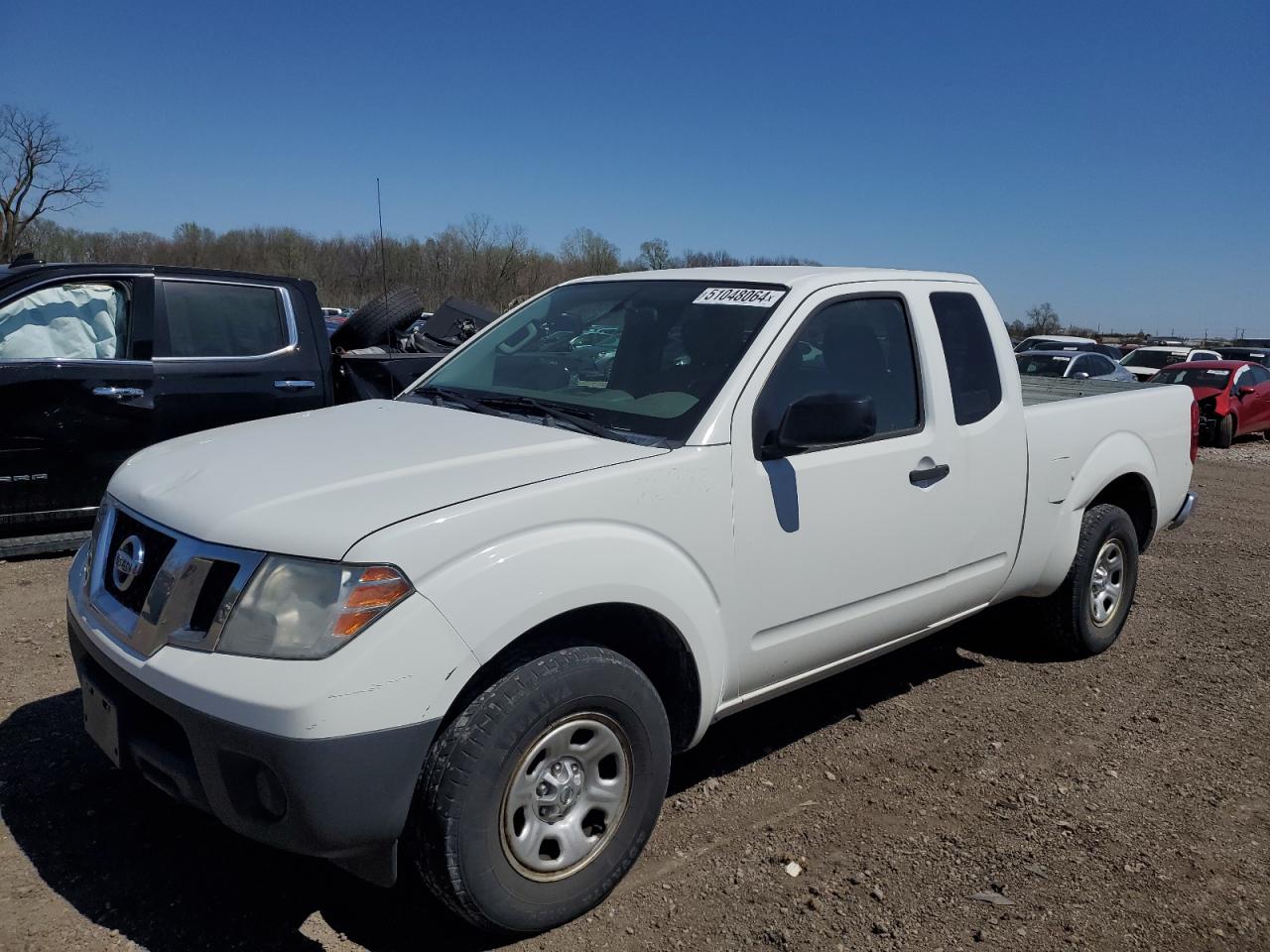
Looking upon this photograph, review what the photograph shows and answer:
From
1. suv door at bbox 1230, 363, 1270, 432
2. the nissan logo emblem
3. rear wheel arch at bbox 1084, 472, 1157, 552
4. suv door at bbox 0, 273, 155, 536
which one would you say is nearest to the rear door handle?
rear wheel arch at bbox 1084, 472, 1157, 552

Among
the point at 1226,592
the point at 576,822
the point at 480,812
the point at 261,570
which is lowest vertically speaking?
the point at 1226,592

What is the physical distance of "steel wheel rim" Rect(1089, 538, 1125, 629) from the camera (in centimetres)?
491

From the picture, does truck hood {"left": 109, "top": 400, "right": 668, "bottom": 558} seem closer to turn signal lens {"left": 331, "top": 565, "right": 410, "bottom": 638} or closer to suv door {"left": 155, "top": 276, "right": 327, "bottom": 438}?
turn signal lens {"left": 331, "top": 565, "right": 410, "bottom": 638}

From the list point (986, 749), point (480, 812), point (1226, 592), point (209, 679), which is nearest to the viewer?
point (209, 679)

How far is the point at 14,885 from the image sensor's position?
9.06 feet

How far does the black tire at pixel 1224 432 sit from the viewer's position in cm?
1758

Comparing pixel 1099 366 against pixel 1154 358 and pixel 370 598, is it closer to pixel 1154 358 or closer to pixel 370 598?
A: pixel 1154 358

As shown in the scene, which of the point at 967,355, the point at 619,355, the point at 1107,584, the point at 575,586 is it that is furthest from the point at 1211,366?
the point at 575,586

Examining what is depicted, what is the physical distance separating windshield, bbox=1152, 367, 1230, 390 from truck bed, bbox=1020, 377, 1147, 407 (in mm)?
13615

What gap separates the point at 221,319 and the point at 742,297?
4.14 metres

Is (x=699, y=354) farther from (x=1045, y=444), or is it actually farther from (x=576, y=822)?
(x=1045, y=444)

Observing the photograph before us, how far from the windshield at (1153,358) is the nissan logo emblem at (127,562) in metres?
26.8

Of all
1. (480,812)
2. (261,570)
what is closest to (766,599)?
(480,812)

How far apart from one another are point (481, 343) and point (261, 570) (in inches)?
78.8
